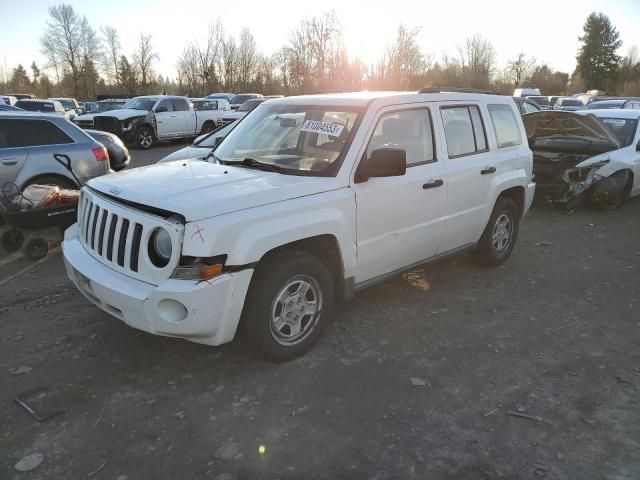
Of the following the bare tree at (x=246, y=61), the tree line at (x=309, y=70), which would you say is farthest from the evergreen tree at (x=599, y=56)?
the bare tree at (x=246, y=61)

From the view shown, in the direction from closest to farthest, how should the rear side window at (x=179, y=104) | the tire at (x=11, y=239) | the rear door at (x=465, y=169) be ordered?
the rear door at (x=465, y=169) < the tire at (x=11, y=239) < the rear side window at (x=179, y=104)

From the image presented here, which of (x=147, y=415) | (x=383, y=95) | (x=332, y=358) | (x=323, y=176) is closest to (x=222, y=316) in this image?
(x=147, y=415)

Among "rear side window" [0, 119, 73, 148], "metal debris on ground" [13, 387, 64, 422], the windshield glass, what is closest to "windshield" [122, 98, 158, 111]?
"rear side window" [0, 119, 73, 148]

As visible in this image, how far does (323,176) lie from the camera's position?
370 centimetres

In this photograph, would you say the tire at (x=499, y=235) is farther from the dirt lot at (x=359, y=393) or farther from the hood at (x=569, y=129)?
the hood at (x=569, y=129)

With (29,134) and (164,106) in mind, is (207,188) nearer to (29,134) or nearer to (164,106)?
(29,134)

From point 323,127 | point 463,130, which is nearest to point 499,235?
point 463,130

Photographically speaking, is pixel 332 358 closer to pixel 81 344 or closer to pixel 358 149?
pixel 358 149

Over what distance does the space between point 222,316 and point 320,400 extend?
830 millimetres

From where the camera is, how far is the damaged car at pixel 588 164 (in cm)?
822

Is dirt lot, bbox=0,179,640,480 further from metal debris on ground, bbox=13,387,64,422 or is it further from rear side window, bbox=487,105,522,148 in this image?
rear side window, bbox=487,105,522,148

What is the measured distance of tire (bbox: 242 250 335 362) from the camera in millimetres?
→ 3316

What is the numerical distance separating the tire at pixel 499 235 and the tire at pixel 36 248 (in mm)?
5001

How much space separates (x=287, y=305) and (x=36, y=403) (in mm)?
1694
